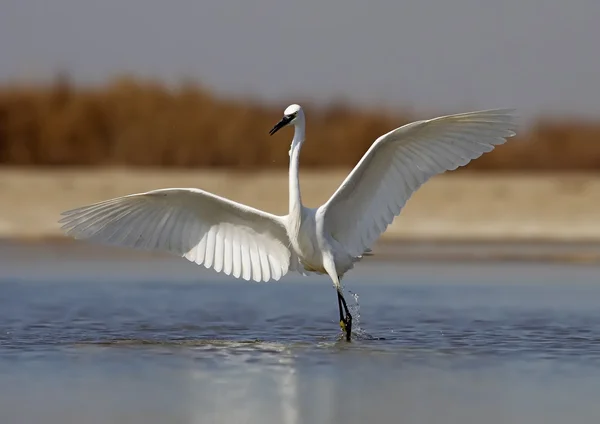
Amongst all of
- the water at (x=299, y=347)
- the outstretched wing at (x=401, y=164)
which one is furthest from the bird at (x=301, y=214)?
the water at (x=299, y=347)

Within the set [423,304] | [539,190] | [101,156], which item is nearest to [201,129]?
[101,156]

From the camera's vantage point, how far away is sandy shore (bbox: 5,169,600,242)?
19922mm

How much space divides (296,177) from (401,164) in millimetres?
858

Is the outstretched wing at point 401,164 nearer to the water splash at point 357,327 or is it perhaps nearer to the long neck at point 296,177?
the long neck at point 296,177

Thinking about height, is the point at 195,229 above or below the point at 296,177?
below

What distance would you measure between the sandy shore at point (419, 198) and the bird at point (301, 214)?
9016mm

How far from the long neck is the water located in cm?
107

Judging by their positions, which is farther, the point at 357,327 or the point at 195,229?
the point at 357,327

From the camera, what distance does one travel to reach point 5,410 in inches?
275

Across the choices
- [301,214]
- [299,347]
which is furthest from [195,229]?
[299,347]

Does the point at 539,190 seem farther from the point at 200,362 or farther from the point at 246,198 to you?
the point at 200,362

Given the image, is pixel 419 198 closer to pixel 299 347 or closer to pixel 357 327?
pixel 357 327

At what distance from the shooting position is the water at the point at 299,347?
7137 millimetres

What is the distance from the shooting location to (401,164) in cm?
1016
